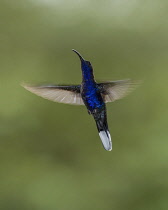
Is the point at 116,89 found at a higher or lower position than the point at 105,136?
higher

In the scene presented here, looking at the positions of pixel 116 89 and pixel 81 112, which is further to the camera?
pixel 81 112

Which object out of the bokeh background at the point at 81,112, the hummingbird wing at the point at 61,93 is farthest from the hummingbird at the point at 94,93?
the bokeh background at the point at 81,112

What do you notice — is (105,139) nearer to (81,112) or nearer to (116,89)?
(116,89)

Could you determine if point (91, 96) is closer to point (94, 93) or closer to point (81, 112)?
point (94, 93)

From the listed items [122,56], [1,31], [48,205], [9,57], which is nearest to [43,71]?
[9,57]

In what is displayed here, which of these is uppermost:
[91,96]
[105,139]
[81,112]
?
[81,112]

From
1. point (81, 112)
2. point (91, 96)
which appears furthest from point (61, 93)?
point (81, 112)

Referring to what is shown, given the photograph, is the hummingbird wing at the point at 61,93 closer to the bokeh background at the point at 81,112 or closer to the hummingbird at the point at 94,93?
the hummingbird at the point at 94,93

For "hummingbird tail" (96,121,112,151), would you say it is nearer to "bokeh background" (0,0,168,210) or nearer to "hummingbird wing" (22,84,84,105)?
"hummingbird wing" (22,84,84,105)

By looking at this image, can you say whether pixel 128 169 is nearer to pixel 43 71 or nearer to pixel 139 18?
pixel 43 71
